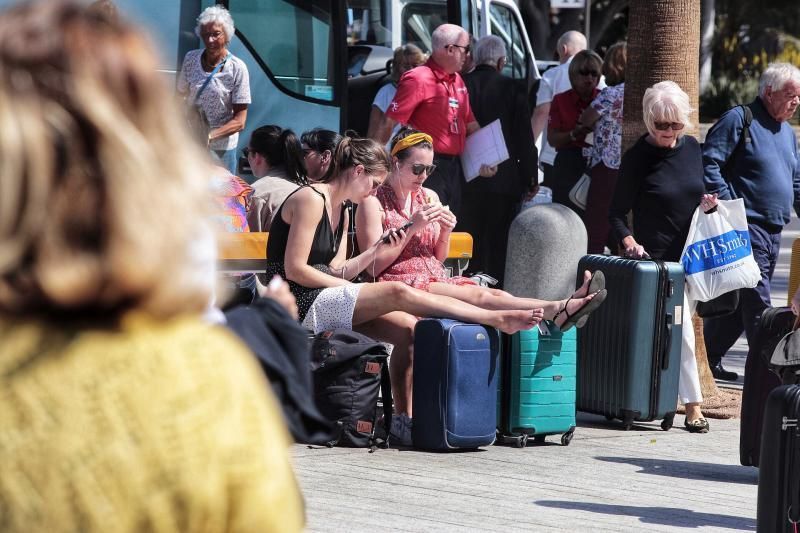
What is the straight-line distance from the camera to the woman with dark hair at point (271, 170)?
797 cm

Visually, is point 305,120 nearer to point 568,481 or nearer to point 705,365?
point 705,365

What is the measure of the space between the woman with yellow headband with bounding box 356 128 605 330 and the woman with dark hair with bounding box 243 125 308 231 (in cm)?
90

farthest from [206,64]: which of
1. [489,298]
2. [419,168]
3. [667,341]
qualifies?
[667,341]

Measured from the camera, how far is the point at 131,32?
1486mm

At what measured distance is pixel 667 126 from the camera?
705 cm

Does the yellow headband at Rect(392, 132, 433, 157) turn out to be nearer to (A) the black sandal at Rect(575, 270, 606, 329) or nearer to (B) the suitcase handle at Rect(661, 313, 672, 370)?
(A) the black sandal at Rect(575, 270, 606, 329)

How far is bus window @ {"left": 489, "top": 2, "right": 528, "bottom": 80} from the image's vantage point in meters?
15.3

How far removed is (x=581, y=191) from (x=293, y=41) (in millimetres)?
2590

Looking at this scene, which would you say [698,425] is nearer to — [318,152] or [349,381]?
[349,381]

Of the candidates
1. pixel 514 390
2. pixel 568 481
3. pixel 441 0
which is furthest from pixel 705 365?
pixel 441 0

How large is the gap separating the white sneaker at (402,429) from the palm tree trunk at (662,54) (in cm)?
203

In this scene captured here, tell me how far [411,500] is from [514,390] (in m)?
1.40

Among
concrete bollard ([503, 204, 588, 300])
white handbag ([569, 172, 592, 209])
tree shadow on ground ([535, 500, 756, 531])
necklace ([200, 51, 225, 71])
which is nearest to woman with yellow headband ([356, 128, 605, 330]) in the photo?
concrete bollard ([503, 204, 588, 300])

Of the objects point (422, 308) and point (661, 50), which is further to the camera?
point (661, 50)
